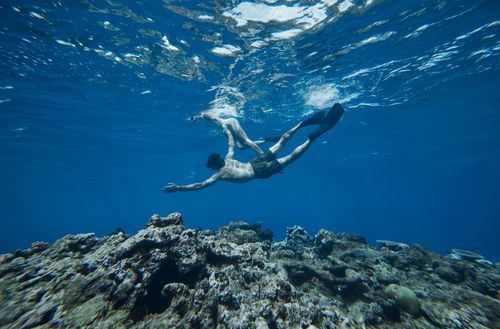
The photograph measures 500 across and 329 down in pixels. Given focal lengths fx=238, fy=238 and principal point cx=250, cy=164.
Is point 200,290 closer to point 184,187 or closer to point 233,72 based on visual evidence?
point 184,187

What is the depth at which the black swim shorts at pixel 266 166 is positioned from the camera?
9352mm

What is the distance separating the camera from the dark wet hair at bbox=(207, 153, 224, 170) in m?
8.03

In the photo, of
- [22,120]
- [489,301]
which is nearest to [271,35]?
[489,301]

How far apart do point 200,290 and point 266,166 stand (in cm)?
626

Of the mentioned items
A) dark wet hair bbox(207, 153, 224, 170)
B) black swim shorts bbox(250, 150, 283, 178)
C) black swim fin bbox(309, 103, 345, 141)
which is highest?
black swim fin bbox(309, 103, 345, 141)

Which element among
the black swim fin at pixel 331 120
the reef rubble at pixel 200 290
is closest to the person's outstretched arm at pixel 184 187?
the reef rubble at pixel 200 290

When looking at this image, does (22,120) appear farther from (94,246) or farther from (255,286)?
(255,286)

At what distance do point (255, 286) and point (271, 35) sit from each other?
34.1 feet

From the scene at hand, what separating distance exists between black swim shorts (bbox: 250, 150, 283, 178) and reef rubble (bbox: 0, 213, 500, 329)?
3.99 m

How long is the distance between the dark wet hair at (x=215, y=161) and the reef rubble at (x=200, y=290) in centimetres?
338

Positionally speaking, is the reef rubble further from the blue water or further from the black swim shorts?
the blue water

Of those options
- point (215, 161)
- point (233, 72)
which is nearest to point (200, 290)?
point (215, 161)

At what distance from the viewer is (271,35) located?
35.2ft

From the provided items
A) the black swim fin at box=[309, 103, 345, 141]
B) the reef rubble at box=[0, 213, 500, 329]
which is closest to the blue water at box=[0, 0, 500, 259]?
the black swim fin at box=[309, 103, 345, 141]
